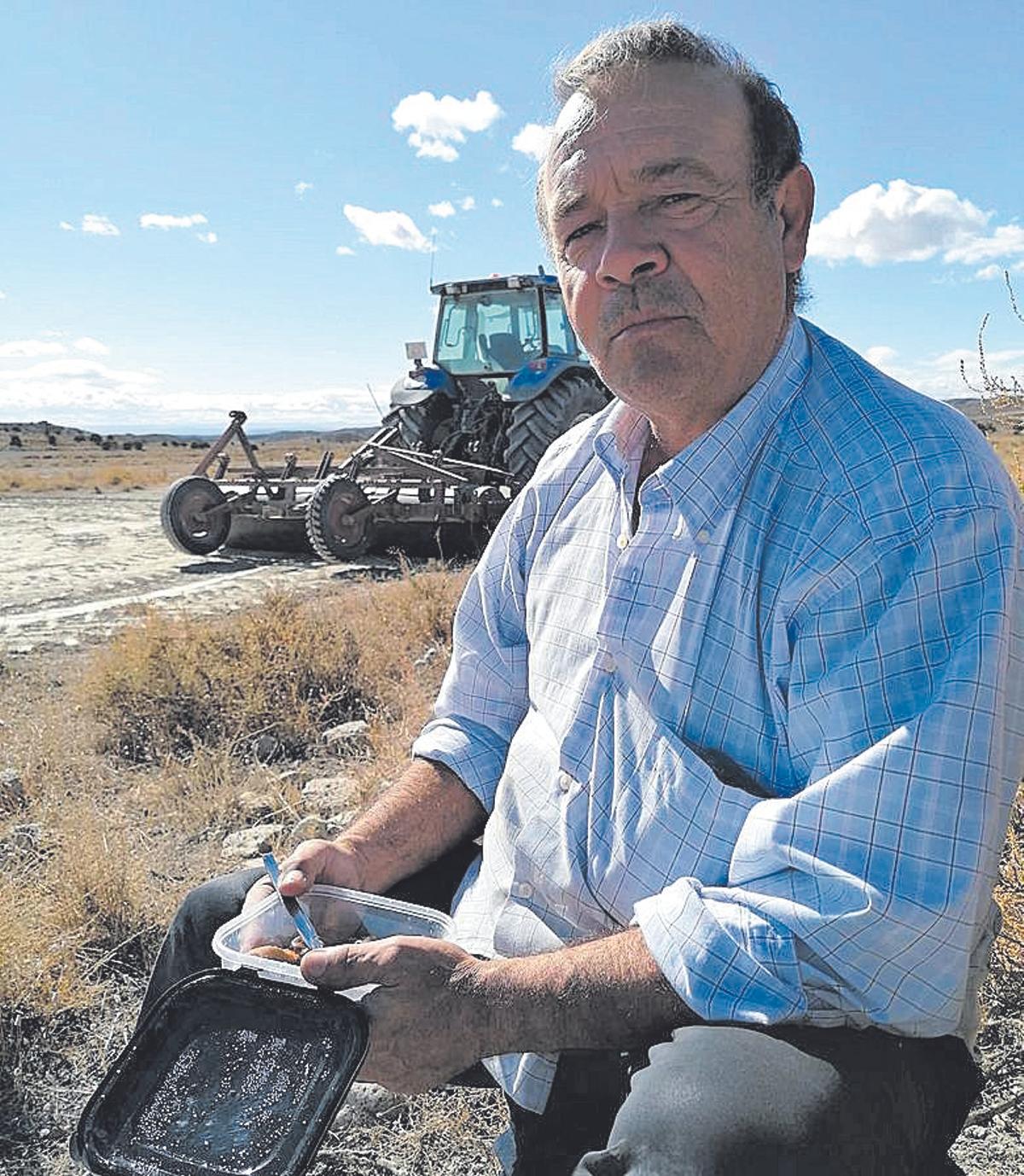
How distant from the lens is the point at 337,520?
8.83m

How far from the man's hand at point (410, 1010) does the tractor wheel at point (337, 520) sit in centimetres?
751

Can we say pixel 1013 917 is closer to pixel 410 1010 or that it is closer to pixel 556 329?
pixel 410 1010

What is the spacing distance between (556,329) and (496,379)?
2.62 ft

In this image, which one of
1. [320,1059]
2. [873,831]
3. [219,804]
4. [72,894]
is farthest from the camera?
[219,804]

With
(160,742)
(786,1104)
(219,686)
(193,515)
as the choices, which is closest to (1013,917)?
(786,1104)

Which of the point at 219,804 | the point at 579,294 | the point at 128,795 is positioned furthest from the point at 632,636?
the point at 128,795

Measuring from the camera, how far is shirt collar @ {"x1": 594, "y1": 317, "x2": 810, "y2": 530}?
63.3 inches

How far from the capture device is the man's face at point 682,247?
1.64 m

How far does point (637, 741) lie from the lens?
1538 mm

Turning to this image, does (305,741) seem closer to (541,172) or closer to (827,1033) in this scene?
(541,172)

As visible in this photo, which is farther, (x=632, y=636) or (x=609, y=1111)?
(x=632, y=636)

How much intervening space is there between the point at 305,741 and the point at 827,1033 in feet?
11.4

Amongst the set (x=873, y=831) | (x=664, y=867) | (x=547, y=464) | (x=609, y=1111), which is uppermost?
(x=547, y=464)

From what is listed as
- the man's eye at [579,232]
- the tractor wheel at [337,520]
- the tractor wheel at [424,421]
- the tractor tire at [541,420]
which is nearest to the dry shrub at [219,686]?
the man's eye at [579,232]
